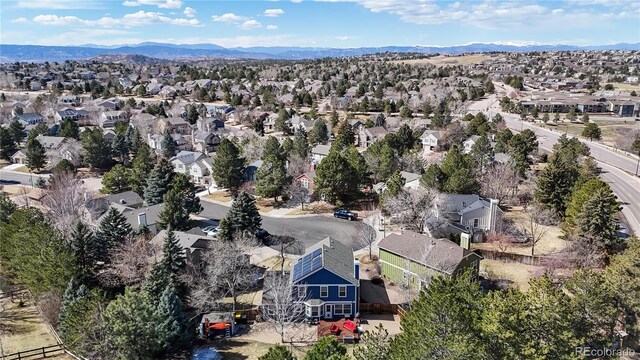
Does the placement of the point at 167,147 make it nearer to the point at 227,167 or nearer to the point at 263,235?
the point at 227,167

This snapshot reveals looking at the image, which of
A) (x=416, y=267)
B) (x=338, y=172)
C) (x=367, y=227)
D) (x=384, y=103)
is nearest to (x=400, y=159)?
(x=338, y=172)

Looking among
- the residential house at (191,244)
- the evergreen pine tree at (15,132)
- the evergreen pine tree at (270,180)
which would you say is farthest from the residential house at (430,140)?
→ the evergreen pine tree at (15,132)

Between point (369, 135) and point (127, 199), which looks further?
point (369, 135)

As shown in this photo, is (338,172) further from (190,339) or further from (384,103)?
(384,103)

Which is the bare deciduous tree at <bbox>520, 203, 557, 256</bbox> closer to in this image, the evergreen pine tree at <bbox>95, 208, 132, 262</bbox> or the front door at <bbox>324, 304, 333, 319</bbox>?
the front door at <bbox>324, 304, 333, 319</bbox>

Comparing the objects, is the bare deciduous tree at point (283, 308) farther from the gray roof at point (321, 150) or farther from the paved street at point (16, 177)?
the paved street at point (16, 177)

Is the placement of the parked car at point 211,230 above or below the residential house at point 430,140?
below

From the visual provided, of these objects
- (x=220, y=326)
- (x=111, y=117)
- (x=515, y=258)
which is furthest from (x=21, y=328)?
(x=111, y=117)
